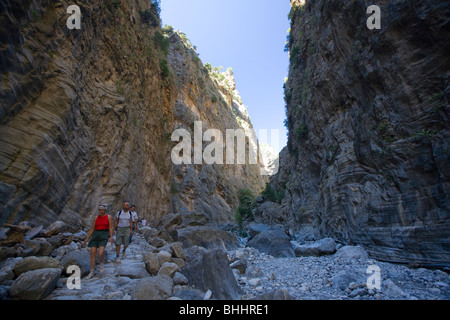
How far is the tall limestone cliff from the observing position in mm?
5676

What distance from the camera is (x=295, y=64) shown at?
844 inches

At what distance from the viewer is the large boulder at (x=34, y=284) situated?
3432 millimetres

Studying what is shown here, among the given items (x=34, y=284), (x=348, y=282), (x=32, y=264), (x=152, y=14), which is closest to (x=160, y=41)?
(x=152, y=14)

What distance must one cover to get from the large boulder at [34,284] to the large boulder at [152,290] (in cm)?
128

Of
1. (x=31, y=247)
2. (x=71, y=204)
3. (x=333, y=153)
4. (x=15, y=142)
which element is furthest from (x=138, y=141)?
(x=333, y=153)

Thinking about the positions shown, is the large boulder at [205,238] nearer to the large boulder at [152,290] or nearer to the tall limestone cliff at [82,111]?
the tall limestone cliff at [82,111]

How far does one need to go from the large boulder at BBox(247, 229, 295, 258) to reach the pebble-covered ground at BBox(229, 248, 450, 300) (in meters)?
3.01

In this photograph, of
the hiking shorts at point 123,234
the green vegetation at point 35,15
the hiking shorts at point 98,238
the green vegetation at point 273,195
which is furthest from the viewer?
the green vegetation at point 273,195

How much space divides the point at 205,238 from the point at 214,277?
21.5ft

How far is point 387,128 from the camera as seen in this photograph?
8430mm

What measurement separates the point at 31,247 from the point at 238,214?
26.2m

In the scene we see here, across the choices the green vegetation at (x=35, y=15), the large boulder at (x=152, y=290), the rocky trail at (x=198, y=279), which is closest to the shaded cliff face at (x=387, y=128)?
the rocky trail at (x=198, y=279)

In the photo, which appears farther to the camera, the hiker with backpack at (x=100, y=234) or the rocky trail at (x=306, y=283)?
the hiker with backpack at (x=100, y=234)
